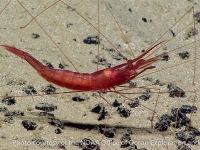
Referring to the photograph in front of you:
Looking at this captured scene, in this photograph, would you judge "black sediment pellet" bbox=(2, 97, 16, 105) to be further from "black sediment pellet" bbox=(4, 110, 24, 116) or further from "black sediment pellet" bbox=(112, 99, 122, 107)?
"black sediment pellet" bbox=(112, 99, 122, 107)

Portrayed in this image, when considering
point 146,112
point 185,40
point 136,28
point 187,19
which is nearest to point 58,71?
point 146,112

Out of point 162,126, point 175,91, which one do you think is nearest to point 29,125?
point 162,126

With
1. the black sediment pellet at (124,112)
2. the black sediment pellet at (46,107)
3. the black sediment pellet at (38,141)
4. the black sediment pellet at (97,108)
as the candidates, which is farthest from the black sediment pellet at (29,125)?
the black sediment pellet at (124,112)

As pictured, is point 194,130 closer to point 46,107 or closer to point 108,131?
point 108,131

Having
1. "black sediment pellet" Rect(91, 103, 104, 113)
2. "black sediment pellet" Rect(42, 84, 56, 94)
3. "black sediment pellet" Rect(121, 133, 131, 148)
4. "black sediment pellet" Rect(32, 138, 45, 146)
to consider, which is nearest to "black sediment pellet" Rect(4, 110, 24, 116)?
"black sediment pellet" Rect(32, 138, 45, 146)

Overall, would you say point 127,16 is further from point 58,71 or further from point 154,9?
point 58,71

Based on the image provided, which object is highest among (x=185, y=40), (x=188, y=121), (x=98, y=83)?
(x=185, y=40)
